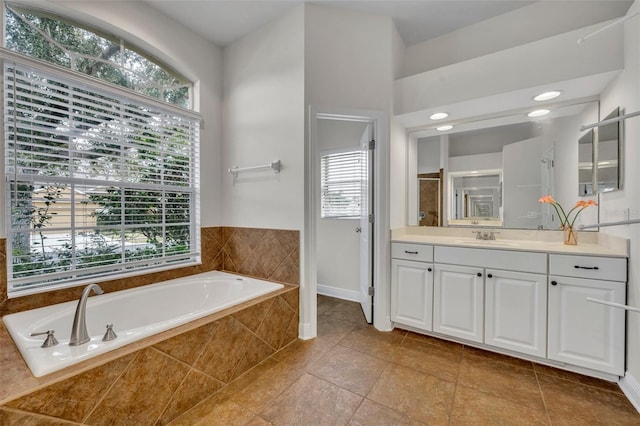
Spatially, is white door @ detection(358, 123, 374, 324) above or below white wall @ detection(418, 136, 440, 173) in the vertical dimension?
below

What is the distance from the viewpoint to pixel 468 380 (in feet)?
5.82

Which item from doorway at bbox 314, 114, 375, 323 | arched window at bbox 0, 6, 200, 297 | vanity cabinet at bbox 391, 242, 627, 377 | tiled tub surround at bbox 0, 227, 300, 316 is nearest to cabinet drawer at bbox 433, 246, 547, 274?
vanity cabinet at bbox 391, 242, 627, 377

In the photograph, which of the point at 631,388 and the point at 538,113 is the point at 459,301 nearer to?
the point at 631,388

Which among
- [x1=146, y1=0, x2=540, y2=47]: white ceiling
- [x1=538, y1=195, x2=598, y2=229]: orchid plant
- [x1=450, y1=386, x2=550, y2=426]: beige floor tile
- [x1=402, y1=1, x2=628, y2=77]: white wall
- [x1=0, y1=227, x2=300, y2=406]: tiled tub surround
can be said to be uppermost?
[x1=146, y1=0, x2=540, y2=47]: white ceiling

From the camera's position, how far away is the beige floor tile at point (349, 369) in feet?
5.67

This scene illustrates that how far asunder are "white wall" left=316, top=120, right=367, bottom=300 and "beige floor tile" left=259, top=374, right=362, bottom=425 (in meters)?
1.72

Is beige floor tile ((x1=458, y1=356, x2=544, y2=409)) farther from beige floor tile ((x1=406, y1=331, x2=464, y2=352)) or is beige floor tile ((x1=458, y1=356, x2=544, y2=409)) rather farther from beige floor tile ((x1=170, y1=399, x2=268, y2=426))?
beige floor tile ((x1=170, y1=399, x2=268, y2=426))

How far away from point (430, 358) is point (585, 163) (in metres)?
1.95

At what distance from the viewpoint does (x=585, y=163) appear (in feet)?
6.86

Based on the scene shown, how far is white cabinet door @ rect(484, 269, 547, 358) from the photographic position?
6.16 feet

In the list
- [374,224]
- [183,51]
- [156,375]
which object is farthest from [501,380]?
[183,51]

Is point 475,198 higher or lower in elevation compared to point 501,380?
higher

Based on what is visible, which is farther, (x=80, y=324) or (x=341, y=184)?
(x=341, y=184)

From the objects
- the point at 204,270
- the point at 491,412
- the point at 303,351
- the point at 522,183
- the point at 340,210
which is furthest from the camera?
the point at 340,210
